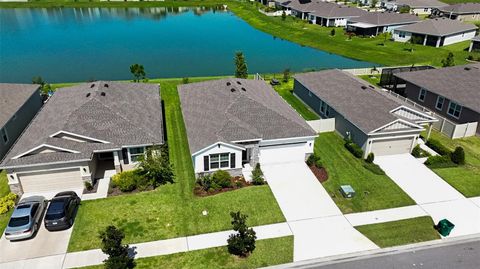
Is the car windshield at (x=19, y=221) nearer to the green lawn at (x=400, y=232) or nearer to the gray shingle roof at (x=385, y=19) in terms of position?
the green lawn at (x=400, y=232)

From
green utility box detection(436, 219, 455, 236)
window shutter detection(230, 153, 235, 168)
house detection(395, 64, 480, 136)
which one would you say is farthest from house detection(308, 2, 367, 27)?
green utility box detection(436, 219, 455, 236)

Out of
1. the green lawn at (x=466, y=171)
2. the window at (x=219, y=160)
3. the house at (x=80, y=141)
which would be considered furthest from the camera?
the green lawn at (x=466, y=171)

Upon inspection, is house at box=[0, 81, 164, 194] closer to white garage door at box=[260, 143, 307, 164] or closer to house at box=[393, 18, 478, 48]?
white garage door at box=[260, 143, 307, 164]

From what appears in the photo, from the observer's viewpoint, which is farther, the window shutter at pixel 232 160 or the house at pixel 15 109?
the house at pixel 15 109

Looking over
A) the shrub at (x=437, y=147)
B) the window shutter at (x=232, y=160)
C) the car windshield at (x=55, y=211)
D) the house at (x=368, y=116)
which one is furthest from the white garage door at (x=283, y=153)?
the car windshield at (x=55, y=211)

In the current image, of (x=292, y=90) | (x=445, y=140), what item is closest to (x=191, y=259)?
(x=445, y=140)

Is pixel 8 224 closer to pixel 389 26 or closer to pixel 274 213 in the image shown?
pixel 274 213
